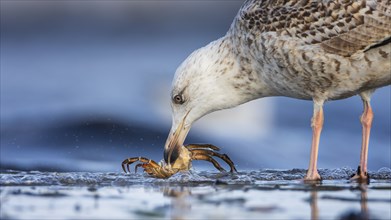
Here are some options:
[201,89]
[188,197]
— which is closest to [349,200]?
[188,197]

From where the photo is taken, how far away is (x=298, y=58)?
1006 centimetres

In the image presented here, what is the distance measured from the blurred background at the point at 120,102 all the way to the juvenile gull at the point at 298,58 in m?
2.93

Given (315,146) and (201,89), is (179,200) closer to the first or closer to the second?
(315,146)

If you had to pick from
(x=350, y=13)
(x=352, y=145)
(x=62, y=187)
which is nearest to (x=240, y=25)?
(x=350, y=13)

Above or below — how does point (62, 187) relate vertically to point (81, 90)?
below

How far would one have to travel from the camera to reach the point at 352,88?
33.4 feet

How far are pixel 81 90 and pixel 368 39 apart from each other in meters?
10.3

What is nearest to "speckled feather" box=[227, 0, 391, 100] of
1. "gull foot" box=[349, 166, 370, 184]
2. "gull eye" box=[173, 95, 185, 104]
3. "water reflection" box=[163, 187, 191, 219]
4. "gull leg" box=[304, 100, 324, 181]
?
"gull leg" box=[304, 100, 324, 181]

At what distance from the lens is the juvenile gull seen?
982 centimetres

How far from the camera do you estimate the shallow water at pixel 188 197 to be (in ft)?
24.5

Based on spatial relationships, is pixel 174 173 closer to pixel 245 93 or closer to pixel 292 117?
pixel 245 93

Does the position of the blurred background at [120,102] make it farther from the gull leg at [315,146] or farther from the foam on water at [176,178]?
the gull leg at [315,146]

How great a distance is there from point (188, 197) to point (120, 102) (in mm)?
10263

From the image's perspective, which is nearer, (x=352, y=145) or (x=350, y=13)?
(x=350, y=13)
